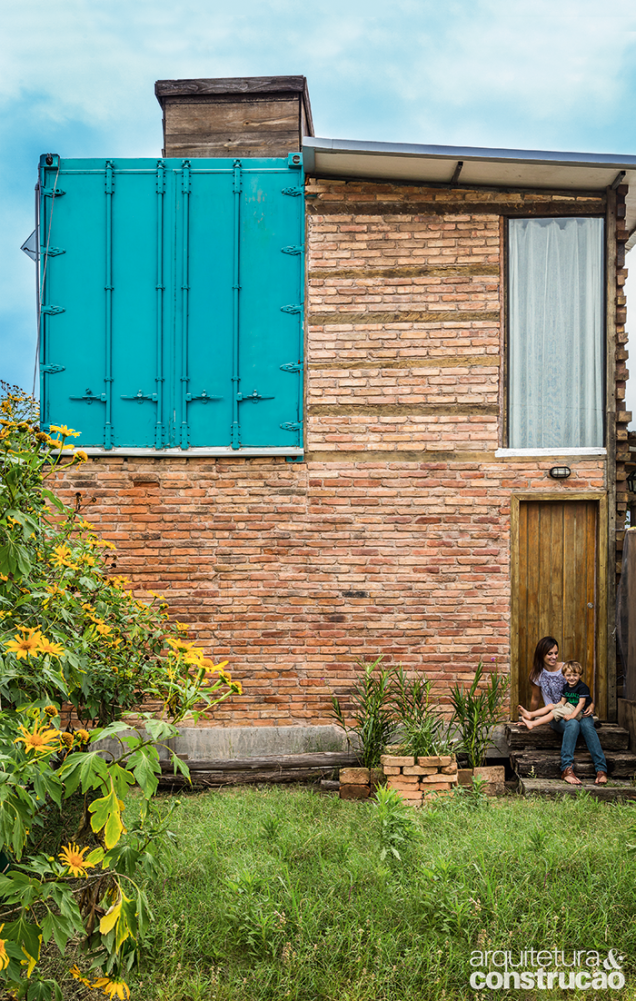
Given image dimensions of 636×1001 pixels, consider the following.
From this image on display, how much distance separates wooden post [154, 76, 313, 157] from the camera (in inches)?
355

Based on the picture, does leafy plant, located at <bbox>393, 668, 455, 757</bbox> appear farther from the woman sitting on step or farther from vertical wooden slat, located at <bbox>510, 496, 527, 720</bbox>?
the woman sitting on step

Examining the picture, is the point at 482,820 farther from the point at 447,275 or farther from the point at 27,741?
the point at 447,275

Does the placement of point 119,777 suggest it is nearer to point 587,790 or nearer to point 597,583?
point 587,790

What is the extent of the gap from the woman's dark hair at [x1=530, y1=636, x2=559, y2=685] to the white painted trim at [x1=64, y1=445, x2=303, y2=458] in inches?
117

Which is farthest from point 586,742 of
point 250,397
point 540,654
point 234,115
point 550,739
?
point 234,115

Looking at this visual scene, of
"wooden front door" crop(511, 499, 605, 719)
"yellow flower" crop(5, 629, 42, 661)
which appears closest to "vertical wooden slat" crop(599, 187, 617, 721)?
"wooden front door" crop(511, 499, 605, 719)

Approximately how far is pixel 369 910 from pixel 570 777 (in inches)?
120

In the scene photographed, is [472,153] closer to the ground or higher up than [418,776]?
higher up

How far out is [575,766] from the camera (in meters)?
6.09

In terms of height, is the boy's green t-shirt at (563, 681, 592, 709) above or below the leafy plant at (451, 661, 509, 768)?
above

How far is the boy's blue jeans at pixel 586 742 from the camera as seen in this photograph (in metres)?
6.04

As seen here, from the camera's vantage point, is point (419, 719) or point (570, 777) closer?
point (570, 777)

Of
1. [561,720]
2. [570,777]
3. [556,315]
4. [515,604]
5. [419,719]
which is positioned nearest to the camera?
[570,777]

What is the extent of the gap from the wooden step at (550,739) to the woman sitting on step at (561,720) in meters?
0.12
